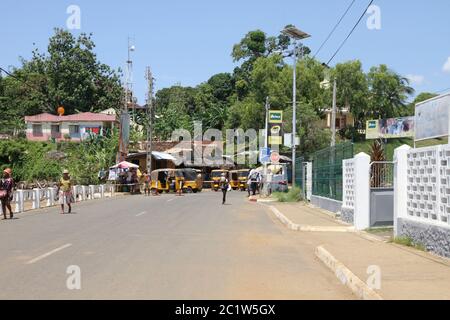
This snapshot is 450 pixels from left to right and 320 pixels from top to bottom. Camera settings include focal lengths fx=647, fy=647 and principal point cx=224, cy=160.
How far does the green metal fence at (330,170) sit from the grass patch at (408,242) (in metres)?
7.34

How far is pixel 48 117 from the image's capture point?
3115 inches

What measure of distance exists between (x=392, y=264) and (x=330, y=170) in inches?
581

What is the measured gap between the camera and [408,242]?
14.5 meters

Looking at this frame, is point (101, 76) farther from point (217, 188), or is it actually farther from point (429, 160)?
point (429, 160)

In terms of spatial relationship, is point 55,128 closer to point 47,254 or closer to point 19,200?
point 19,200

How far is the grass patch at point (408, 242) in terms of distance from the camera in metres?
13.7

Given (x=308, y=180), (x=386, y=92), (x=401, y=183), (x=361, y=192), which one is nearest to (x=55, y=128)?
(x=386, y=92)

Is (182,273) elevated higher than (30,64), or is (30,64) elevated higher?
(30,64)

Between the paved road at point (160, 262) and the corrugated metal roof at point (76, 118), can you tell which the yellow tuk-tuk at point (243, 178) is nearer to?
the corrugated metal roof at point (76, 118)

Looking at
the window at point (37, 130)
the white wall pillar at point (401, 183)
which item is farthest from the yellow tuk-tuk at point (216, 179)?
the white wall pillar at point (401, 183)

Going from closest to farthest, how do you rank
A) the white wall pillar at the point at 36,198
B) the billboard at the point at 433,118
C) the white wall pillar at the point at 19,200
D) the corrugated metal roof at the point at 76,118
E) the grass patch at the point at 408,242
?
the billboard at the point at 433,118 → the grass patch at the point at 408,242 → the white wall pillar at the point at 19,200 → the white wall pillar at the point at 36,198 → the corrugated metal roof at the point at 76,118

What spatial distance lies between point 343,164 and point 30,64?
70255mm

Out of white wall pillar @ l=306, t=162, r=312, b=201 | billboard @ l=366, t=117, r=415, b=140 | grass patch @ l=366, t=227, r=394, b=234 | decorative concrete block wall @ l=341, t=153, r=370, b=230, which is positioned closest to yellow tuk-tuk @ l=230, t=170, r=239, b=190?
billboard @ l=366, t=117, r=415, b=140
